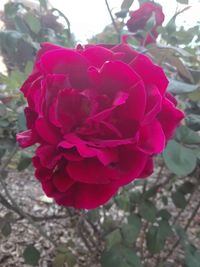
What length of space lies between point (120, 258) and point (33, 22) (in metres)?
0.57

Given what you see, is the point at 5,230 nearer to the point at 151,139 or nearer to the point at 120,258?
the point at 120,258

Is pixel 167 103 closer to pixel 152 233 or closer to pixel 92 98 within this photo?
pixel 92 98

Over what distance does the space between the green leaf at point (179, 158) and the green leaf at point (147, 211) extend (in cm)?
31

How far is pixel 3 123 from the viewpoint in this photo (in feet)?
2.39

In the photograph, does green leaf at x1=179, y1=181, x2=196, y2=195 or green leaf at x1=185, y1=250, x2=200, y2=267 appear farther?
green leaf at x1=179, y1=181, x2=196, y2=195

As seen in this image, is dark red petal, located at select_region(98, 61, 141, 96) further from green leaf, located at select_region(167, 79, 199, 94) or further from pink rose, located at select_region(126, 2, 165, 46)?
pink rose, located at select_region(126, 2, 165, 46)

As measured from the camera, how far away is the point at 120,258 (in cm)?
85

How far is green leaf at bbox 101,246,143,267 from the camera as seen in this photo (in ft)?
2.74

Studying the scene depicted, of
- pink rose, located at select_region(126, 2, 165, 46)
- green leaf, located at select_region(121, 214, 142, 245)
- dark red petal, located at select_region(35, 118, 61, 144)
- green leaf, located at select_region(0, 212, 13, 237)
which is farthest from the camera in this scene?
green leaf, located at select_region(0, 212, 13, 237)

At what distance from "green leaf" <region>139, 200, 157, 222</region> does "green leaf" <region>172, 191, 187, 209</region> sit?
0.29 ft

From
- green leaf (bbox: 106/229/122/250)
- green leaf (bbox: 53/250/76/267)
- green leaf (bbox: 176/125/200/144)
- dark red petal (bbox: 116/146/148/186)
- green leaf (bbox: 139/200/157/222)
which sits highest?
dark red petal (bbox: 116/146/148/186)

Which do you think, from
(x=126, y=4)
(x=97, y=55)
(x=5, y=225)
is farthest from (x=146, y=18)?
(x=5, y=225)

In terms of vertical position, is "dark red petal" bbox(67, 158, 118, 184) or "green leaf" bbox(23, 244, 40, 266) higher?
"dark red petal" bbox(67, 158, 118, 184)

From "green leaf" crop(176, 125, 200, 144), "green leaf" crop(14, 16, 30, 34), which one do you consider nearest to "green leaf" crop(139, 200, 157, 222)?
"green leaf" crop(176, 125, 200, 144)
